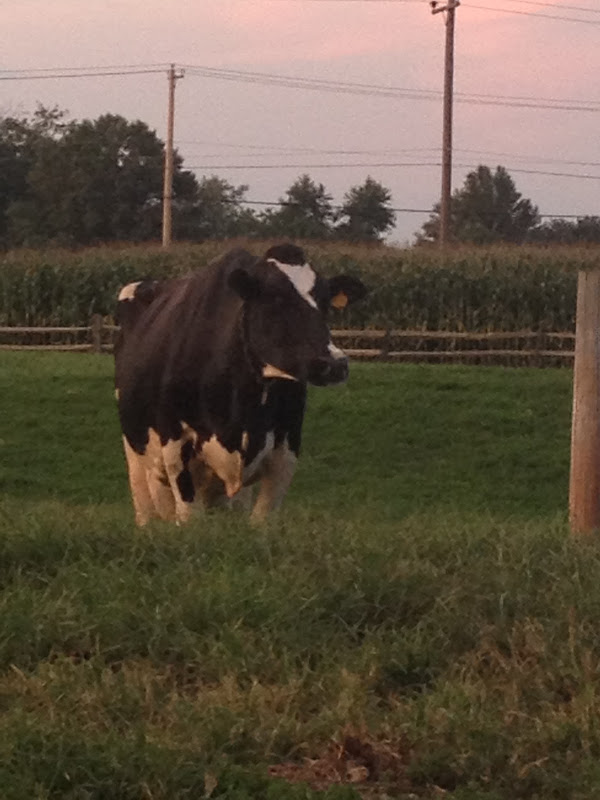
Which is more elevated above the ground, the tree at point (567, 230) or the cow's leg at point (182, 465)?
the tree at point (567, 230)

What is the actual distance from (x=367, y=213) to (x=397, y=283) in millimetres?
35467

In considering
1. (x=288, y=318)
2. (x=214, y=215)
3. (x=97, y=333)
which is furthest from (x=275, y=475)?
(x=214, y=215)

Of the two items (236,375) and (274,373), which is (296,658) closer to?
(274,373)

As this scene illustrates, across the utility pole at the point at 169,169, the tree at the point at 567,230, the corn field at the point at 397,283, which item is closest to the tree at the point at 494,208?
the tree at the point at 567,230

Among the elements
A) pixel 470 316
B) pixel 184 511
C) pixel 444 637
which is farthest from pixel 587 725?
pixel 470 316

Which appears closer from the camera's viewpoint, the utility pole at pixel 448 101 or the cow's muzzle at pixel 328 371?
the cow's muzzle at pixel 328 371

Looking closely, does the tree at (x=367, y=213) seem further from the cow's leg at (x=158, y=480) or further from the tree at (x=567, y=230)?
the cow's leg at (x=158, y=480)

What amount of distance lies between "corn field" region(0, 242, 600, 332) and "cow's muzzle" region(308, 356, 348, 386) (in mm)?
23701

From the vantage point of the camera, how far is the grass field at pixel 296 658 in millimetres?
3977

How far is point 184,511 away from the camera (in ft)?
28.9

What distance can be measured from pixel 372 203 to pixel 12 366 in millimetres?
42888

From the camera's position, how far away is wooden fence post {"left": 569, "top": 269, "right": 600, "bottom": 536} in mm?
6820

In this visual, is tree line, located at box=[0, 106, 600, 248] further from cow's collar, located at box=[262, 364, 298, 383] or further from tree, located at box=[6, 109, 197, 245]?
cow's collar, located at box=[262, 364, 298, 383]

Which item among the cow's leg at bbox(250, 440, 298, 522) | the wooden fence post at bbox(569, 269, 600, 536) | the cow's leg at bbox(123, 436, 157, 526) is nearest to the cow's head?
the cow's leg at bbox(250, 440, 298, 522)
